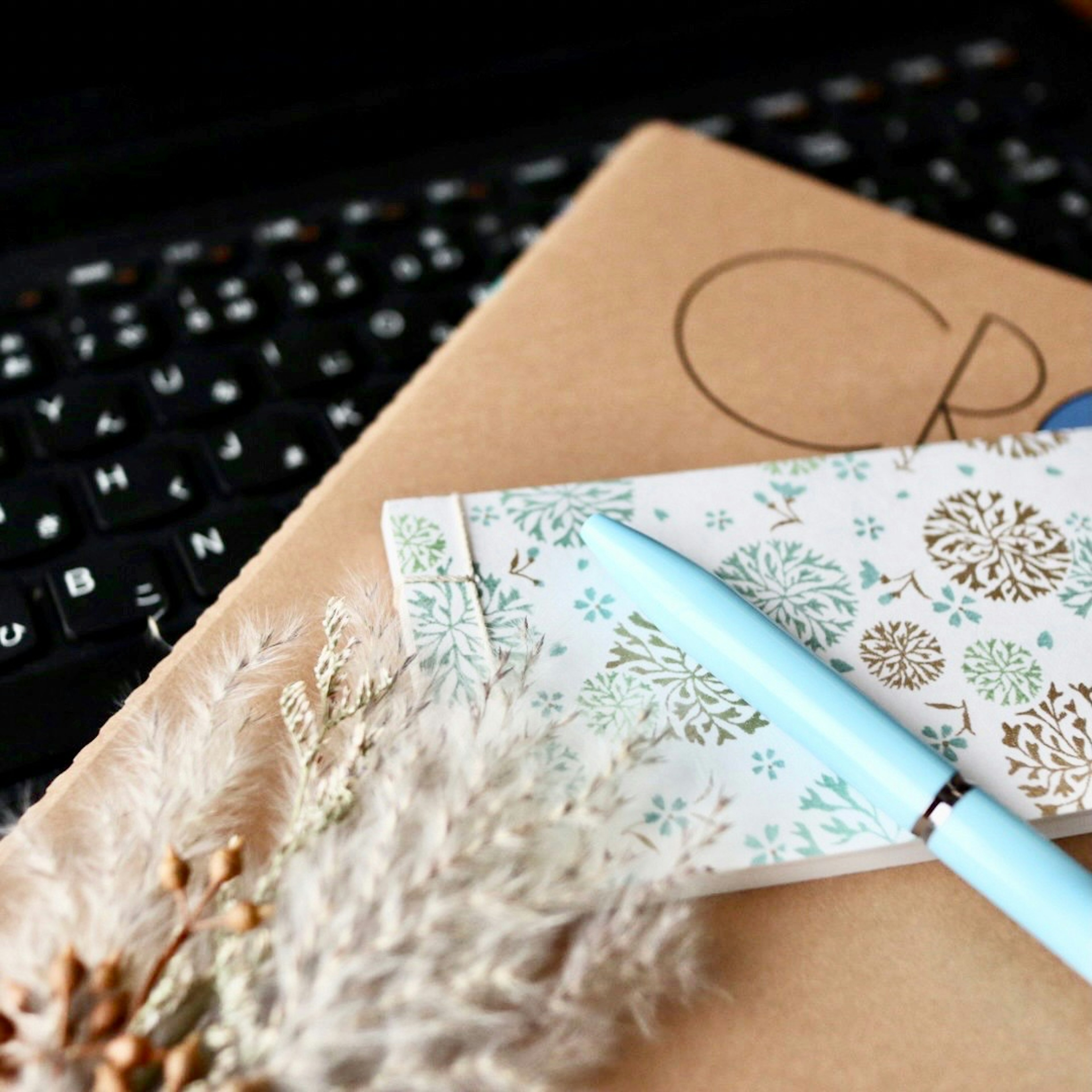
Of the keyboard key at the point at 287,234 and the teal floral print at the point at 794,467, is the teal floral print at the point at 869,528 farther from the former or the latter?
the keyboard key at the point at 287,234

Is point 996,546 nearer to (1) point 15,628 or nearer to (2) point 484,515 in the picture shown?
(2) point 484,515

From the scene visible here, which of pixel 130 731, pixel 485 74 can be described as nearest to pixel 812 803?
pixel 130 731

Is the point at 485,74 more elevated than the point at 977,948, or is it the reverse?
the point at 485,74

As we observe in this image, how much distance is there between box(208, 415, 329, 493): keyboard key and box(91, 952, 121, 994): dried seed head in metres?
0.19

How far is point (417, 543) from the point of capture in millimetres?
339

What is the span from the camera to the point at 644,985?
27cm

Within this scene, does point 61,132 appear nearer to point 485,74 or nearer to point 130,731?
point 485,74

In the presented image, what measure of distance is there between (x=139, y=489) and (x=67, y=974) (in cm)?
20

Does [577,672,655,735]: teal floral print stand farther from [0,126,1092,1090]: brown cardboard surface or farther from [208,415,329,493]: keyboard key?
[208,415,329,493]: keyboard key

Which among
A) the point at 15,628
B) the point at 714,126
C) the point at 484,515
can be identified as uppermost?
the point at 714,126

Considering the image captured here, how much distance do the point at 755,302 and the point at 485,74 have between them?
0.22m

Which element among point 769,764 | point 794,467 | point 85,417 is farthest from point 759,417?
point 85,417

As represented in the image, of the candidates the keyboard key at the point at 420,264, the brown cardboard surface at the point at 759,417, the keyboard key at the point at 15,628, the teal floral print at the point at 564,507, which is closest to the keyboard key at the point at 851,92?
the brown cardboard surface at the point at 759,417

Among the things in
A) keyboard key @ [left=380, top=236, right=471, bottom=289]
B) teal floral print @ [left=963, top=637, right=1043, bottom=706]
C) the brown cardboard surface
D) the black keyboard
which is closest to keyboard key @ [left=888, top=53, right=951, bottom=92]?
the black keyboard
